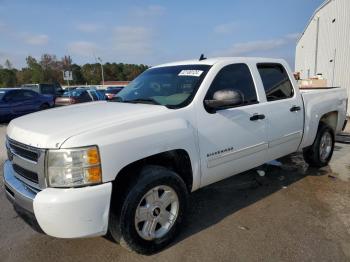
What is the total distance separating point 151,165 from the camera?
3203 mm

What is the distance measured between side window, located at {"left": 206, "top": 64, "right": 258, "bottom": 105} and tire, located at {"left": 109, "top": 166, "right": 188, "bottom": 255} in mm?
1102

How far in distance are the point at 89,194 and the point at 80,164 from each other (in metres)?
0.25

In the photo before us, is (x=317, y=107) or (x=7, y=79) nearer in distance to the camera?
(x=317, y=107)

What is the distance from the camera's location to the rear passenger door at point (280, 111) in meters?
4.39

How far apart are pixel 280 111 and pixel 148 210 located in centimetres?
238

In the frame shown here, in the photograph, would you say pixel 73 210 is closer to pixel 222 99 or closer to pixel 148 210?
pixel 148 210

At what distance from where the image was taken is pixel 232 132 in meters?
3.77

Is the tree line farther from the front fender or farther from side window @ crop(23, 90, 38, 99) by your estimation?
the front fender

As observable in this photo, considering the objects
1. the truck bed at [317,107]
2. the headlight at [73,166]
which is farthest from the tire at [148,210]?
the truck bed at [317,107]

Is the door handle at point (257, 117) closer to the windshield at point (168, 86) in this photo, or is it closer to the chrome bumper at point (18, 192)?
the windshield at point (168, 86)

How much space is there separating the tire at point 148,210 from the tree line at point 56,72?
225 feet

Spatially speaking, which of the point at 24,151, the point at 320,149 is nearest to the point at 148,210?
the point at 24,151

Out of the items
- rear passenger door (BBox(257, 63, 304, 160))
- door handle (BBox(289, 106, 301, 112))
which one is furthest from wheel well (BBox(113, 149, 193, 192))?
door handle (BBox(289, 106, 301, 112))

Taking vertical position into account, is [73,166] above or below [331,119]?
above
